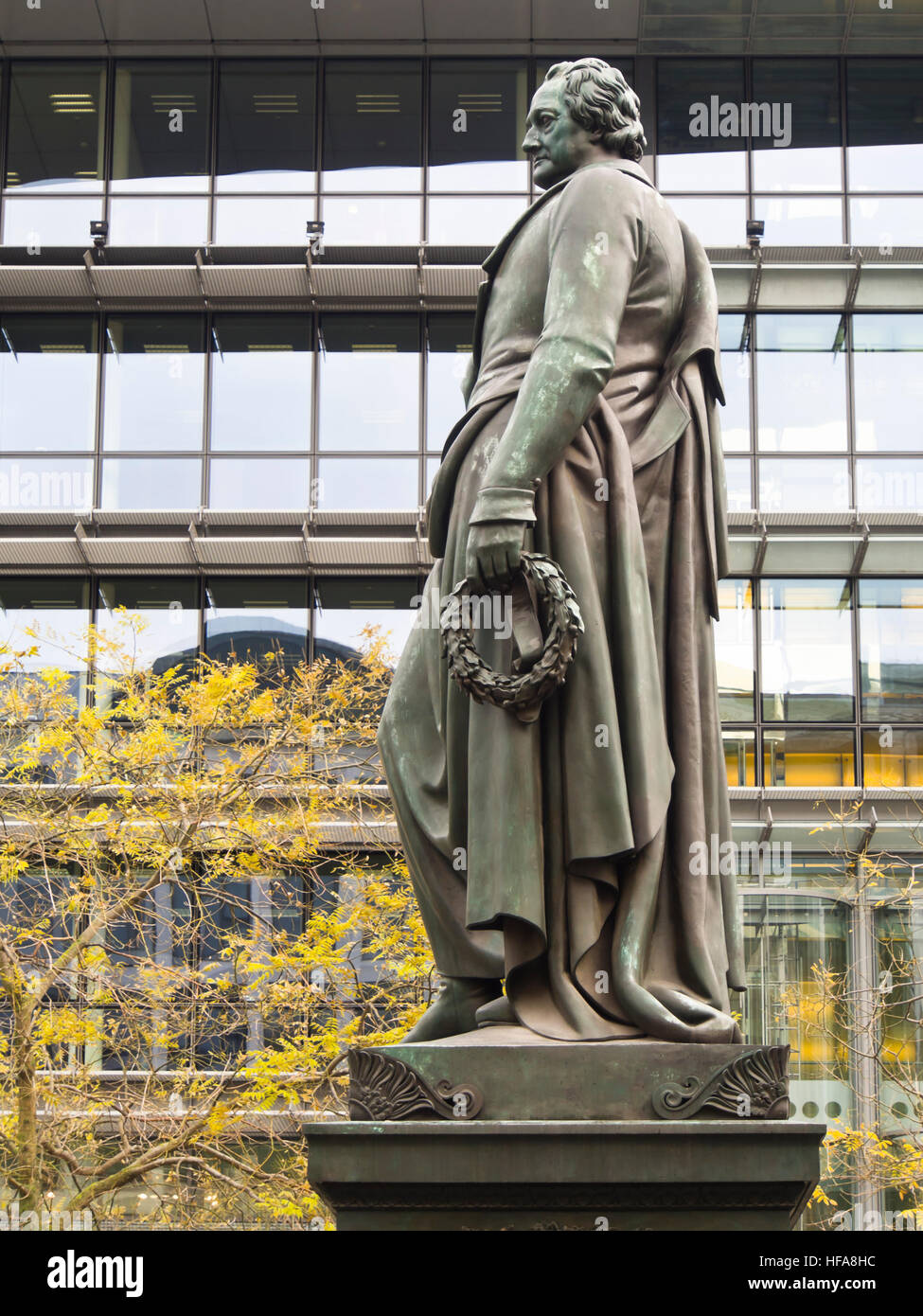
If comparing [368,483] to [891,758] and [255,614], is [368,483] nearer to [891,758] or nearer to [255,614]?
[255,614]

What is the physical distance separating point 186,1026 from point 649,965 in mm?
15405

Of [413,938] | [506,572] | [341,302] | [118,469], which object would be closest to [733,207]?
[341,302]

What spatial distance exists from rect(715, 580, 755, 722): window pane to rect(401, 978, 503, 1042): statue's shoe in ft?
89.0

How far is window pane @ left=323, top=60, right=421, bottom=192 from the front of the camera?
34688 mm

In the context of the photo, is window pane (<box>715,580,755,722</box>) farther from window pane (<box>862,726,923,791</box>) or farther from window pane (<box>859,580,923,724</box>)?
window pane (<box>862,726,923,791</box>)

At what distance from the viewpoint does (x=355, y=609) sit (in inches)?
1313

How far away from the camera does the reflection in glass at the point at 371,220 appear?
34.3 m

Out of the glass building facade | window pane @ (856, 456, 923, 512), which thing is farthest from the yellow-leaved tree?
window pane @ (856, 456, 923, 512)

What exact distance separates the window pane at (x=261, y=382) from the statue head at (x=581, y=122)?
27.7m

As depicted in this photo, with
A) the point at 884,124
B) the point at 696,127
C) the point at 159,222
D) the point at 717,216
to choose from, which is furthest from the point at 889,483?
the point at 159,222

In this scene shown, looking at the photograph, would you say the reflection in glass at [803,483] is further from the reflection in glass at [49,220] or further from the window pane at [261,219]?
the reflection in glass at [49,220]

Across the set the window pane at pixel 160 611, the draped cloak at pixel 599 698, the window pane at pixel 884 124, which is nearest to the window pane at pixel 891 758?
the window pane at pixel 884 124
